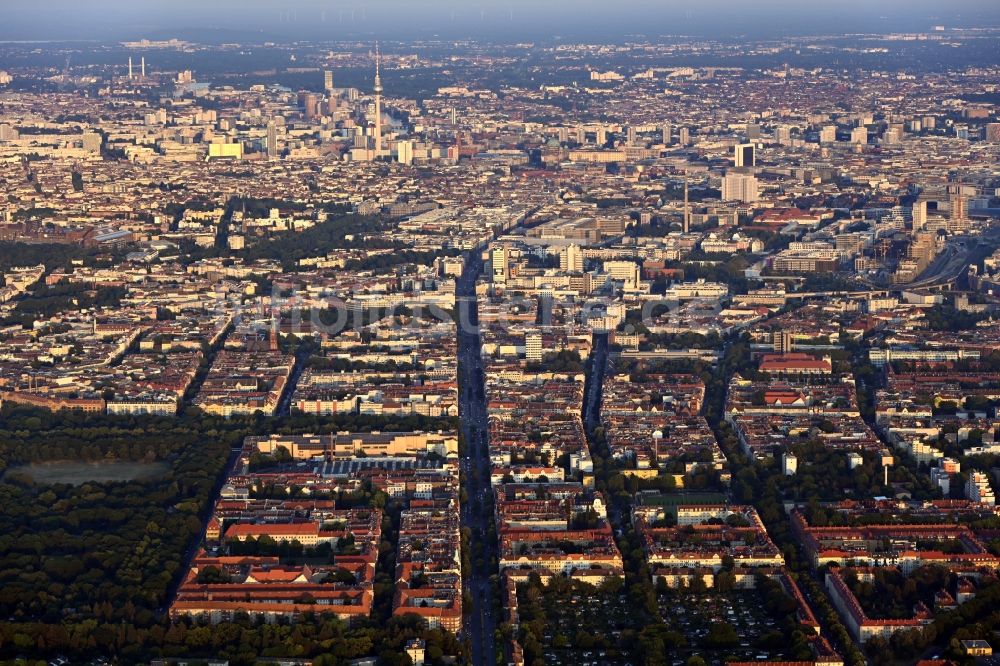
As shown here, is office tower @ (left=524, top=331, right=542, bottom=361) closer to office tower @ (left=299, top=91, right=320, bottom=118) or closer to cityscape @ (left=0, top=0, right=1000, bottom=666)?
cityscape @ (left=0, top=0, right=1000, bottom=666)

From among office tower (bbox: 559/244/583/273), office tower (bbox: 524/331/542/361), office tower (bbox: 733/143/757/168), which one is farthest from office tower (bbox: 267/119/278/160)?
office tower (bbox: 524/331/542/361)

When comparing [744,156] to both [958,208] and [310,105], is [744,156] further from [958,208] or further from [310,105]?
[310,105]

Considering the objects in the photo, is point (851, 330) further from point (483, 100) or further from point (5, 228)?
point (483, 100)

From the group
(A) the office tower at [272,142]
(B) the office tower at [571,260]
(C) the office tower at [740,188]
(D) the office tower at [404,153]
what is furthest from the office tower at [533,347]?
(A) the office tower at [272,142]

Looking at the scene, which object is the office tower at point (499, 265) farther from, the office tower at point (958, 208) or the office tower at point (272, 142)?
the office tower at point (272, 142)

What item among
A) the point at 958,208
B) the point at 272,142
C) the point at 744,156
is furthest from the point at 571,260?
the point at 272,142

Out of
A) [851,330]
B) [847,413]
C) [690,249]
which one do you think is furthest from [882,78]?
[847,413]
